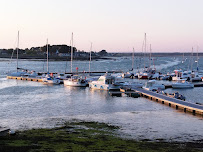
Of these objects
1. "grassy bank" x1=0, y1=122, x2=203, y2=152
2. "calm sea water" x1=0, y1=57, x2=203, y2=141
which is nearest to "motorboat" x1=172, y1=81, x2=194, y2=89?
"calm sea water" x1=0, y1=57, x2=203, y2=141

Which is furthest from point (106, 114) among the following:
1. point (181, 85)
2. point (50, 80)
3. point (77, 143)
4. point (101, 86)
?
point (50, 80)

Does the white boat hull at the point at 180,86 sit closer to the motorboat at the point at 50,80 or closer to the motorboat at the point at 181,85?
the motorboat at the point at 181,85

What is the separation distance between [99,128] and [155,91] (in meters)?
26.1

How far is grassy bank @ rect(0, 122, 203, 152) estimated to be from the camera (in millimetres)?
21469

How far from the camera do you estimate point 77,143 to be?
22750mm

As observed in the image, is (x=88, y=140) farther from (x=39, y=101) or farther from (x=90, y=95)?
(x=90, y=95)

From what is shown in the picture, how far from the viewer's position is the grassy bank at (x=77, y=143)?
21469 mm

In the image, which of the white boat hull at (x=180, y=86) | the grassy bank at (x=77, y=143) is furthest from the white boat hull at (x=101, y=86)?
the grassy bank at (x=77, y=143)

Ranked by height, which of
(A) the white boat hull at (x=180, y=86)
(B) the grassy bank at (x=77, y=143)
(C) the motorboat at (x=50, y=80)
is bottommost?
(B) the grassy bank at (x=77, y=143)

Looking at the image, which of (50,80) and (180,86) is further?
(50,80)

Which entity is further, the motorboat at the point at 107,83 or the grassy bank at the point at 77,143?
the motorboat at the point at 107,83

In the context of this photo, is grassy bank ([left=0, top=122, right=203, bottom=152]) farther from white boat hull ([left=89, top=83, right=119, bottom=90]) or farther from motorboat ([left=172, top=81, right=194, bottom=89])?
motorboat ([left=172, top=81, right=194, bottom=89])

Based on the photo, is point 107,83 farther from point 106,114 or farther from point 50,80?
point 106,114

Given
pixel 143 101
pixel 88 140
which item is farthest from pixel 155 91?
pixel 88 140
